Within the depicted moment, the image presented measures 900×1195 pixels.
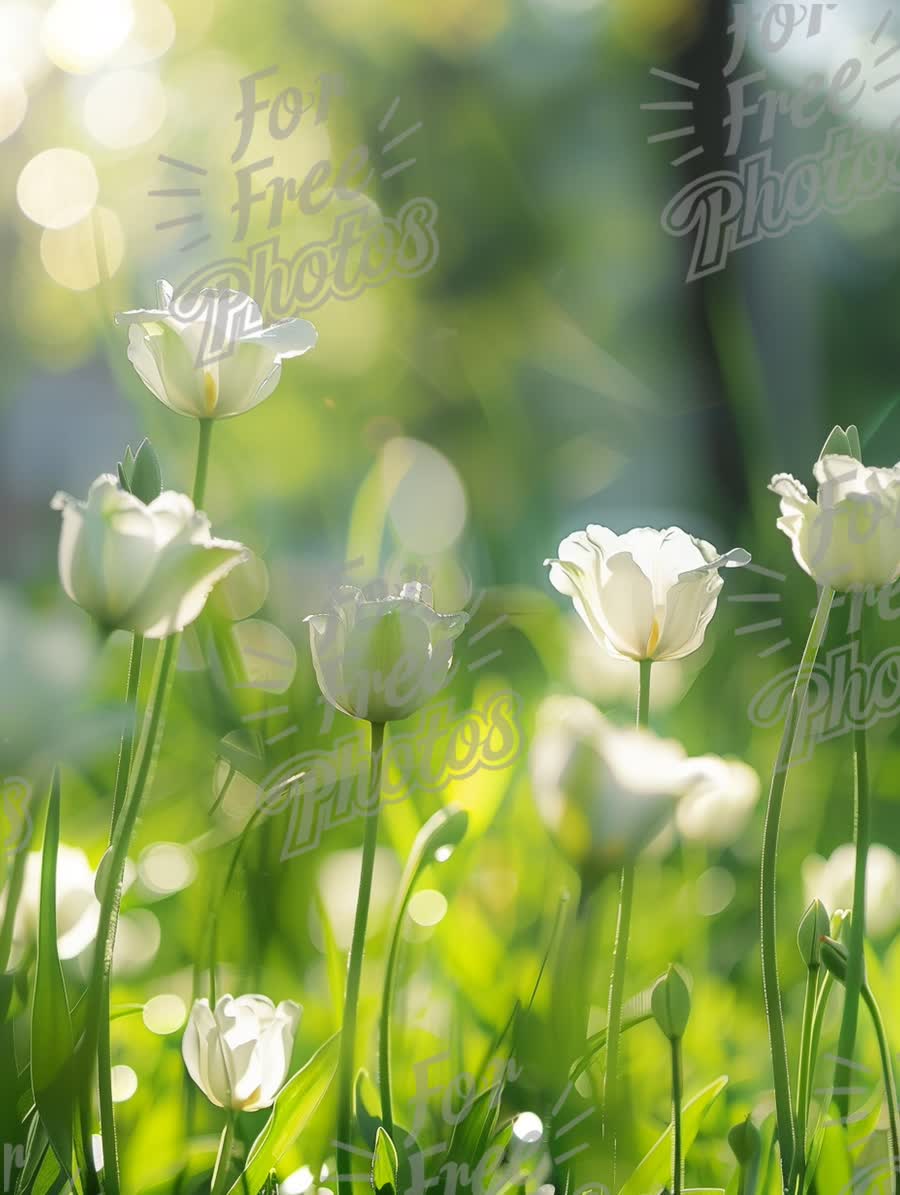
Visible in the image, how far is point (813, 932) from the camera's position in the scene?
0.27 metres

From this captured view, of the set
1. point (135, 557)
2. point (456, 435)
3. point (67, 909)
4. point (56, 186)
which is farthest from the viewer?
point (456, 435)

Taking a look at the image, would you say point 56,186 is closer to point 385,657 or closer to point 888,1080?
point 385,657

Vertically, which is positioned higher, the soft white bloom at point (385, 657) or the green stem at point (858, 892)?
the soft white bloom at point (385, 657)

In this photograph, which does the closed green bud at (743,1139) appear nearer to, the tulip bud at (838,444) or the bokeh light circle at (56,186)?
the tulip bud at (838,444)

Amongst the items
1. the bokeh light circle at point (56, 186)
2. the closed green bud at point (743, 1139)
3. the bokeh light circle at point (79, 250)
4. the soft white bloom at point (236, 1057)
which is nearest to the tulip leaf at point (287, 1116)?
the soft white bloom at point (236, 1057)

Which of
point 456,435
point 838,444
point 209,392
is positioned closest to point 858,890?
point 838,444

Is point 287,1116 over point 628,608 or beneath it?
beneath

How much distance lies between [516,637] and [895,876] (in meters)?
0.48

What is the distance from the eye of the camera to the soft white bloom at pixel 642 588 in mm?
289

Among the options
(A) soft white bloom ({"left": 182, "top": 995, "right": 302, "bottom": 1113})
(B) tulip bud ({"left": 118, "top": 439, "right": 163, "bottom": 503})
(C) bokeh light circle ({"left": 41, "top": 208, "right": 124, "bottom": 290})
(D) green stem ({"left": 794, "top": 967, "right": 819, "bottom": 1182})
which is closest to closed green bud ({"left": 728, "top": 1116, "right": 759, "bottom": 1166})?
(D) green stem ({"left": 794, "top": 967, "right": 819, "bottom": 1182})

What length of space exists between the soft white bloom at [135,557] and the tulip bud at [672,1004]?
0.49 feet

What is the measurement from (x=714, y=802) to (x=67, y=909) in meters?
0.21

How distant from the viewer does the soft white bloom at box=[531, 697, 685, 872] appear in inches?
10.0

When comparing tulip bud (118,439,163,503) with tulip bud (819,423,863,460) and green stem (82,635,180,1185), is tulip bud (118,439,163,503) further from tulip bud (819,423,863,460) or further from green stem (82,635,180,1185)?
tulip bud (819,423,863,460)
